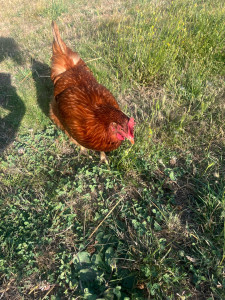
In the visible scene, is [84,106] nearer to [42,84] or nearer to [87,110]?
[87,110]

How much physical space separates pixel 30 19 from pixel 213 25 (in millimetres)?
5161

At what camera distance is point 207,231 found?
2.05m

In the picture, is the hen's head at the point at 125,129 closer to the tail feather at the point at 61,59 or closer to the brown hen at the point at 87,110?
the brown hen at the point at 87,110

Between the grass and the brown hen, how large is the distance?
0.37 metres

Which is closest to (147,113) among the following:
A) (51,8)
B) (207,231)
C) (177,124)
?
(177,124)

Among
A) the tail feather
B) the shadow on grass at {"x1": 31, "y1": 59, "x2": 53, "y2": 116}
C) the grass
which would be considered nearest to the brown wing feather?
the tail feather

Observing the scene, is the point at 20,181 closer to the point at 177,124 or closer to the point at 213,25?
the point at 177,124

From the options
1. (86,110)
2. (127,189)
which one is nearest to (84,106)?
(86,110)

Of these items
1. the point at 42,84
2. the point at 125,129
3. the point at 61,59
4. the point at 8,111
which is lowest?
the point at 8,111

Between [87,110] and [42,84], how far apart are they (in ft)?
7.01

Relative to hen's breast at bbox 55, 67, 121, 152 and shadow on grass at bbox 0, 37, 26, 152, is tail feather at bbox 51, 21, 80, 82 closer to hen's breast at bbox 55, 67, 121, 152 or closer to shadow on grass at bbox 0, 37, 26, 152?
hen's breast at bbox 55, 67, 121, 152

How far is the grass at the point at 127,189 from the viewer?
1.85 meters

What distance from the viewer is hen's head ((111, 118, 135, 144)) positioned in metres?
2.24

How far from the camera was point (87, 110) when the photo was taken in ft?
8.39
